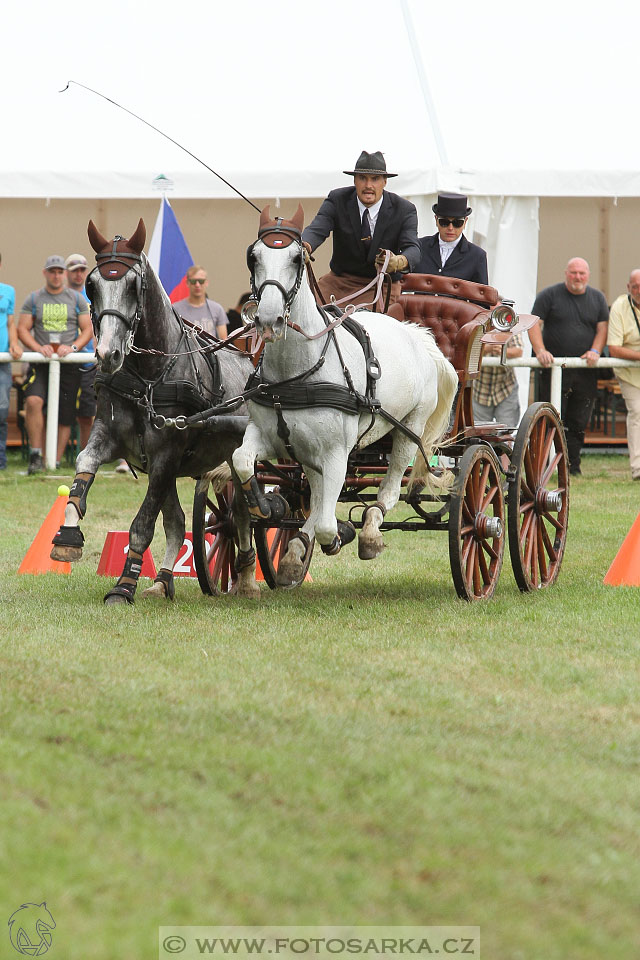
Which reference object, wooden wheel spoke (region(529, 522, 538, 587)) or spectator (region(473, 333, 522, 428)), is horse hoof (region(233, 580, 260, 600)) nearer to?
wooden wheel spoke (region(529, 522, 538, 587))

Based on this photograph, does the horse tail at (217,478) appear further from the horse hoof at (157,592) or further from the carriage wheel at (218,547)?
the horse hoof at (157,592)

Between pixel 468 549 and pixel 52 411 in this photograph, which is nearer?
pixel 468 549

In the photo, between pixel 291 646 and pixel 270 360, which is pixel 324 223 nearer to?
pixel 270 360

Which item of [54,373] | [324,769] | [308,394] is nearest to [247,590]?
[308,394]

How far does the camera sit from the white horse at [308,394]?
20.2 ft

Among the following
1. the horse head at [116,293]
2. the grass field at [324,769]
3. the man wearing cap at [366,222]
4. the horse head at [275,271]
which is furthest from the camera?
the man wearing cap at [366,222]

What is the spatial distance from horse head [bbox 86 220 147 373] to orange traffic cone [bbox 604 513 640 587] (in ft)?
10.9

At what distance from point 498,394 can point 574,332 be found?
6.74 ft

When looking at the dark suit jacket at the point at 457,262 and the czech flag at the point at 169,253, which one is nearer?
the dark suit jacket at the point at 457,262

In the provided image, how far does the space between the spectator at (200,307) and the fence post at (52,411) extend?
1561 millimetres

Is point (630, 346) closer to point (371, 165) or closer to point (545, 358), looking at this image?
point (545, 358)

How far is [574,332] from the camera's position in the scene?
1498cm

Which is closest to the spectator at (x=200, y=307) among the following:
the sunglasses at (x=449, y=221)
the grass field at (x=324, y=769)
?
the sunglasses at (x=449, y=221)

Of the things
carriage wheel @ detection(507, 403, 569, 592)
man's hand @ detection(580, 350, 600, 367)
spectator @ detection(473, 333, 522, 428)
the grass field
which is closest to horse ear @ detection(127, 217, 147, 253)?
the grass field
